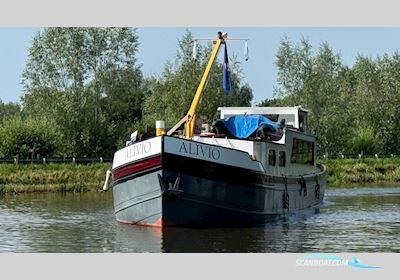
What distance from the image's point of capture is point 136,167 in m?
22.8

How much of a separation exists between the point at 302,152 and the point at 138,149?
26.3ft

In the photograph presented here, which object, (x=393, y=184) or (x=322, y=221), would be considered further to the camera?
(x=393, y=184)

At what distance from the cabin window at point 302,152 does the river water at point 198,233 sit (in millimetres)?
1873

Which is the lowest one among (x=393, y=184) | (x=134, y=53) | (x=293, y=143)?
(x=393, y=184)

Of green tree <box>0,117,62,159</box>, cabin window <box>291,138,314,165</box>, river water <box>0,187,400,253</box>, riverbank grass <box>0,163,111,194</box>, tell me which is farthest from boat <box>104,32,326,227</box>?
green tree <box>0,117,62,159</box>

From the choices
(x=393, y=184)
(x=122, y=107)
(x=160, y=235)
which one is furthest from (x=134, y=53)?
(x=160, y=235)

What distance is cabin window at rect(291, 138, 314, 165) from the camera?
2759cm

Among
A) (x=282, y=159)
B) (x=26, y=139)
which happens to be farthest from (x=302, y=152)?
(x=26, y=139)

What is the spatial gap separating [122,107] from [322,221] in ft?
124

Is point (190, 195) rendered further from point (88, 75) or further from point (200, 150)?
point (88, 75)

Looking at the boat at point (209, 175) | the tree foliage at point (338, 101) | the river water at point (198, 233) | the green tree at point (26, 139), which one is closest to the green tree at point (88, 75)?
the green tree at point (26, 139)

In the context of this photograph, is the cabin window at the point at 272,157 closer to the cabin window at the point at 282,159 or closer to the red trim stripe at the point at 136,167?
the cabin window at the point at 282,159

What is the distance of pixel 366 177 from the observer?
5141cm
